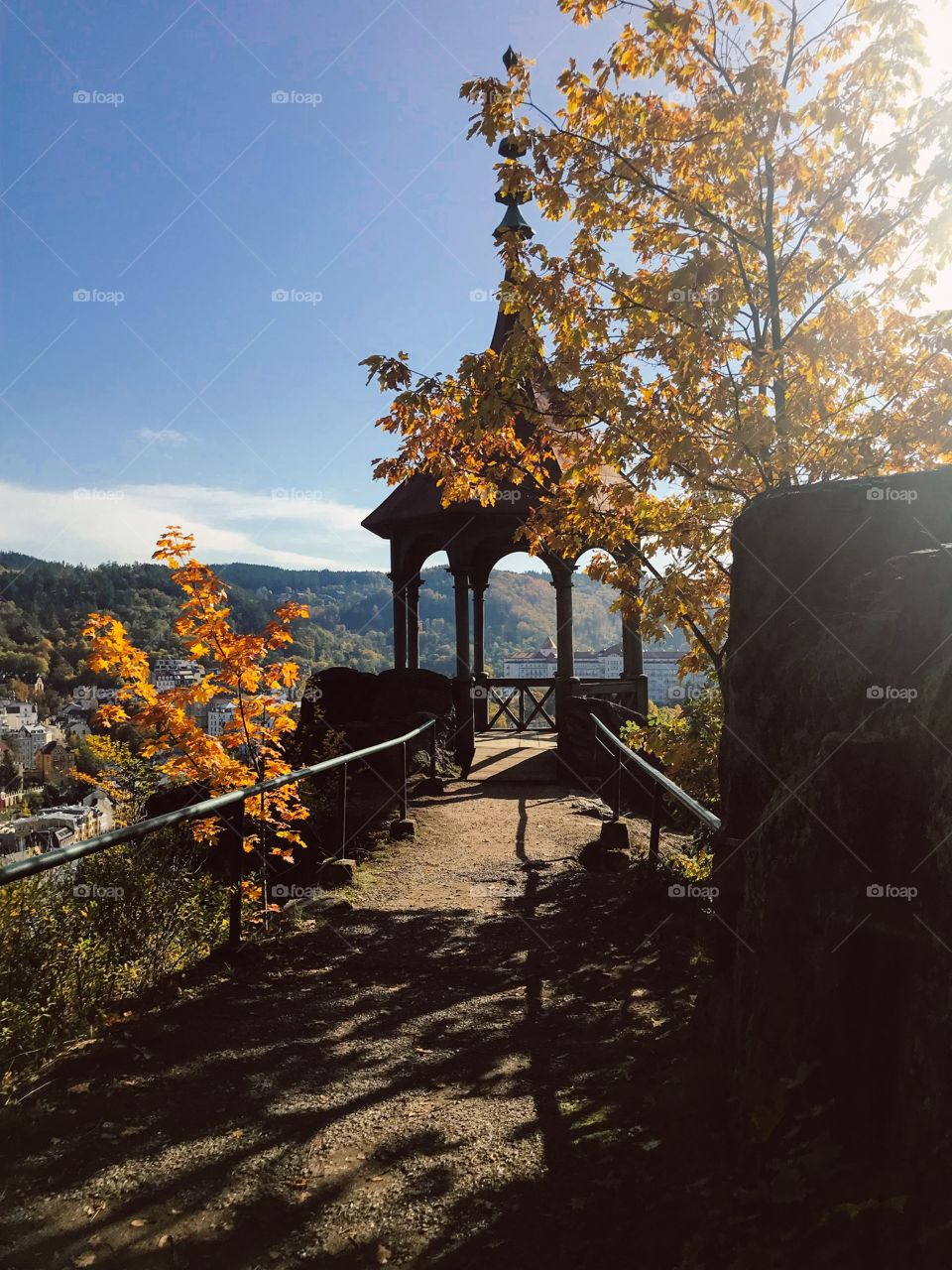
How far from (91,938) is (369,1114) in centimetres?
258

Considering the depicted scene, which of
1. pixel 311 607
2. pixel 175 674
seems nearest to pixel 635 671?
pixel 175 674

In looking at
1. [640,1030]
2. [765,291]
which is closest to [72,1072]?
[640,1030]

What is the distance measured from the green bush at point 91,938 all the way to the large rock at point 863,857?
276cm

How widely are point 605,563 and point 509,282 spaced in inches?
104

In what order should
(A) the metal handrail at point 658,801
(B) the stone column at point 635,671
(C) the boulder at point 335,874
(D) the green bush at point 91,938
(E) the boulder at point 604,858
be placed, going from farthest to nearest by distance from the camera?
(B) the stone column at point 635,671 < (E) the boulder at point 604,858 < (C) the boulder at point 335,874 < (A) the metal handrail at point 658,801 < (D) the green bush at point 91,938

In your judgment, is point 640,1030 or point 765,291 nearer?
point 640,1030

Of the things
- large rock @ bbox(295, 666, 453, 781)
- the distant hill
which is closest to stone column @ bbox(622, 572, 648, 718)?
large rock @ bbox(295, 666, 453, 781)

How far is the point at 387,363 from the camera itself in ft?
22.2

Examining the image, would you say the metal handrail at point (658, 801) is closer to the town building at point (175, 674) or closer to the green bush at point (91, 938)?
the green bush at point (91, 938)

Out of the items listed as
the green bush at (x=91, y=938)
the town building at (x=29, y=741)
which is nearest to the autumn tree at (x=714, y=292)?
the green bush at (x=91, y=938)

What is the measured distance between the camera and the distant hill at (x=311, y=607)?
120 feet

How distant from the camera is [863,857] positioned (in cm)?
223

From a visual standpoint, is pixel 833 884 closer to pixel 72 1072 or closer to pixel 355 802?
pixel 72 1072

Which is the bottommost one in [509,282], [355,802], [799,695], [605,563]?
[355,802]
